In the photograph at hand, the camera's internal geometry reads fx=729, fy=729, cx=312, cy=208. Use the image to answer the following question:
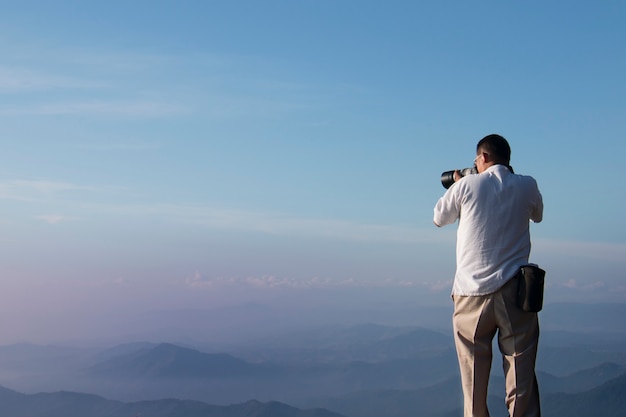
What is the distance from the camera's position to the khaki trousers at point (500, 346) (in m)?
5.07

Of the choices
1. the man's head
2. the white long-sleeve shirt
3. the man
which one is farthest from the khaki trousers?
the man's head

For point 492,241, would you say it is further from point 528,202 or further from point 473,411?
point 473,411

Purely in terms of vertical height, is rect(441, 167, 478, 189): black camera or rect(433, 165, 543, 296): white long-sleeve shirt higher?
rect(441, 167, 478, 189): black camera

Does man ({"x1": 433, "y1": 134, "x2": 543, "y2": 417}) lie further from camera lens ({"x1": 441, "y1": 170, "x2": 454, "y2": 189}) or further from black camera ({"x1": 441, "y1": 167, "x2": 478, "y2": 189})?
camera lens ({"x1": 441, "y1": 170, "x2": 454, "y2": 189})

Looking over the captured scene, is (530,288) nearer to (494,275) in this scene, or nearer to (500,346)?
(494,275)

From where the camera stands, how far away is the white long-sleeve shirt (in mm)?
5078

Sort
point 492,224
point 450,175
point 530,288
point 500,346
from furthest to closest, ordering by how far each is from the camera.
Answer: point 450,175 → point 500,346 → point 492,224 → point 530,288

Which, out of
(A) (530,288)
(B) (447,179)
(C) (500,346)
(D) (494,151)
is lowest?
(C) (500,346)

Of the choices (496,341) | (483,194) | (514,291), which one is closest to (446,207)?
(483,194)

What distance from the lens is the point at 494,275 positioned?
505 cm

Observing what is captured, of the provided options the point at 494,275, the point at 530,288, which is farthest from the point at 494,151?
the point at 530,288

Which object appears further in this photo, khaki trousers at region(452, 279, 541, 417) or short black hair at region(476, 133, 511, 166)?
short black hair at region(476, 133, 511, 166)

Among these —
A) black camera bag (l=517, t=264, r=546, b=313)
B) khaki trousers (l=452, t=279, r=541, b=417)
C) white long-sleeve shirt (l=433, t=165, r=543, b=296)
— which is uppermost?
white long-sleeve shirt (l=433, t=165, r=543, b=296)

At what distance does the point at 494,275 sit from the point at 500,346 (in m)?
0.56
